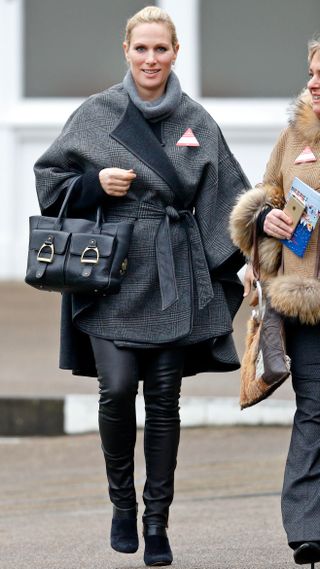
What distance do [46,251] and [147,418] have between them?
0.67 m

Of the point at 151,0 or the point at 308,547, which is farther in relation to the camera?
the point at 151,0

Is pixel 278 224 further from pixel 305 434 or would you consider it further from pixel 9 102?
pixel 9 102

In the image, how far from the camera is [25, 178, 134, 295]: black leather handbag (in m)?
5.47

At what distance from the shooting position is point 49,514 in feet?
22.9

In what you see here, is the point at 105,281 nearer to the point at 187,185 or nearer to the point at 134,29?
the point at 187,185

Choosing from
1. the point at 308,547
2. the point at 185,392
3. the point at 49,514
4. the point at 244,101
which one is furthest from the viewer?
the point at 244,101

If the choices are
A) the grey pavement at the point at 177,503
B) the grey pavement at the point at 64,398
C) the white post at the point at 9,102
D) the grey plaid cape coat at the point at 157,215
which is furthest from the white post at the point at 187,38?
the grey plaid cape coat at the point at 157,215

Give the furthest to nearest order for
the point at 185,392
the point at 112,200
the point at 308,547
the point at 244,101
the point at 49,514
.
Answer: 1. the point at 244,101
2. the point at 185,392
3. the point at 49,514
4. the point at 112,200
5. the point at 308,547

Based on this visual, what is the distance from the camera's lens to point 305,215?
5238 millimetres

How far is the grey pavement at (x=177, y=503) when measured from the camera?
5.93 metres

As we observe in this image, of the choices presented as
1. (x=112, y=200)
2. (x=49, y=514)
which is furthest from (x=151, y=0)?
(x=112, y=200)

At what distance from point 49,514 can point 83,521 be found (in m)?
0.26

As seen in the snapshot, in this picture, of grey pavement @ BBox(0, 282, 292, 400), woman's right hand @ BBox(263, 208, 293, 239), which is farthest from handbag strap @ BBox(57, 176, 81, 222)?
grey pavement @ BBox(0, 282, 292, 400)

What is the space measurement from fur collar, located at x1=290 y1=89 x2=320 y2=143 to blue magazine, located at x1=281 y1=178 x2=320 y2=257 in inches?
6.2
